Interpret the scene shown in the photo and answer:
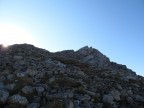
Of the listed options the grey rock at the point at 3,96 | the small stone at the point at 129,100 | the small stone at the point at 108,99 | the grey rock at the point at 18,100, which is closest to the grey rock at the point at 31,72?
the grey rock at the point at 3,96

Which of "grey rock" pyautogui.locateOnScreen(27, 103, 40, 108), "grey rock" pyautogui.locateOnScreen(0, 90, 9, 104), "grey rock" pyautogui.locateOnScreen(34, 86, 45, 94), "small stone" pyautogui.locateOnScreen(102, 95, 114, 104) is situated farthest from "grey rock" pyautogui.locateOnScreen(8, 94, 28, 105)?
"small stone" pyautogui.locateOnScreen(102, 95, 114, 104)

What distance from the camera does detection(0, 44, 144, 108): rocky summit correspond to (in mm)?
16594

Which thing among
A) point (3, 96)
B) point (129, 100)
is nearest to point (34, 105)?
point (3, 96)

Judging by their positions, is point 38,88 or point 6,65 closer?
point 38,88

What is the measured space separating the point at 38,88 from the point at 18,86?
4.95ft

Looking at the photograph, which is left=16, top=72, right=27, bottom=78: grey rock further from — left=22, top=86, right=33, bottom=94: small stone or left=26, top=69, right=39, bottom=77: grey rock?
left=22, top=86, right=33, bottom=94: small stone

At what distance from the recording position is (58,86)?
19.0 meters

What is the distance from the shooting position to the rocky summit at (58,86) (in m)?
16.6

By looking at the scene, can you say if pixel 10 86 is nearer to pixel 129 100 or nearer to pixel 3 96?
pixel 3 96

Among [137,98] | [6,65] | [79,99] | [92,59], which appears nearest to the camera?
[79,99]

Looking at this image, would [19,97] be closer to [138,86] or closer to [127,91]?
[127,91]

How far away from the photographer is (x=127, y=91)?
20844mm

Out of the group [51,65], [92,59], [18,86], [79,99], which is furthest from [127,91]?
[92,59]

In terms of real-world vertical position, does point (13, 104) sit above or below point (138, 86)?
below
